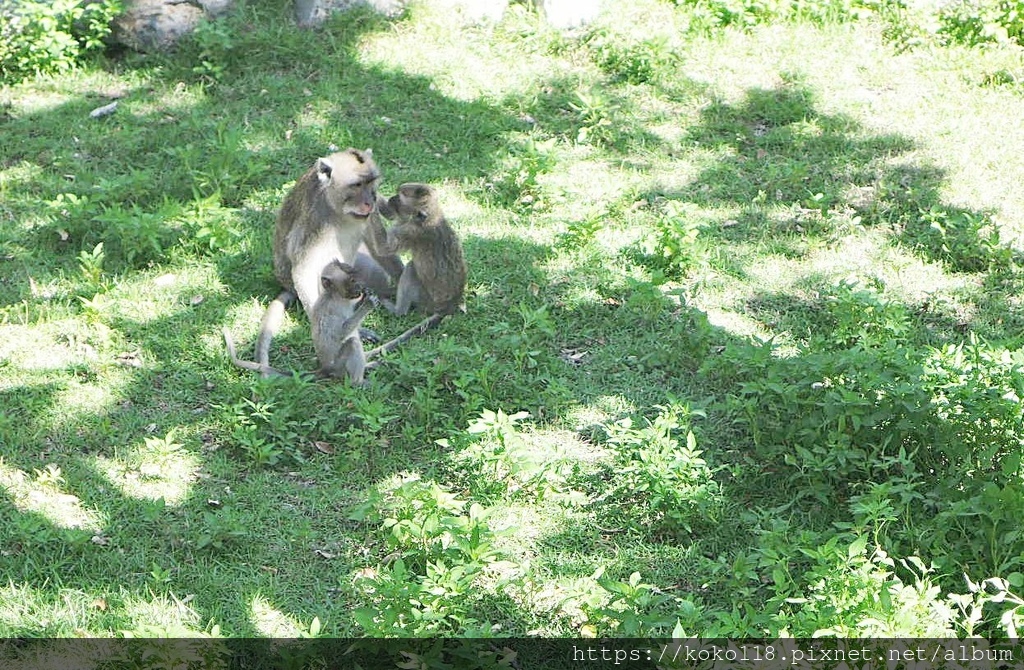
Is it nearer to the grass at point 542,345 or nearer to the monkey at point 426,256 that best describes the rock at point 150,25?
the grass at point 542,345

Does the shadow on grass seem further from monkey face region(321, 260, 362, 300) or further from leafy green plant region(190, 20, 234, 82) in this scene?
leafy green plant region(190, 20, 234, 82)

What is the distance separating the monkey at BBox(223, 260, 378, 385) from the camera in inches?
250

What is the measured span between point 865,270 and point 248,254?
4031 millimetres

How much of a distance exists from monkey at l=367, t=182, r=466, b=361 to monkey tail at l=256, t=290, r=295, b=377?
2.16 feet

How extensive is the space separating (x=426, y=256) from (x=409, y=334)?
1.58 ft

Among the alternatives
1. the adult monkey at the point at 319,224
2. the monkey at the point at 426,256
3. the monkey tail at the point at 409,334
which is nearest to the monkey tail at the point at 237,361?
the adult monkey at the point at 319,224

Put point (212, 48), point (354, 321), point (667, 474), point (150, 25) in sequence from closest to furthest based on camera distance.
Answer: point (667, 474), point (354, 321), point (212, 48), point (150, 25)

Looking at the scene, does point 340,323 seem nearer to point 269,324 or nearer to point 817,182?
point 269,324

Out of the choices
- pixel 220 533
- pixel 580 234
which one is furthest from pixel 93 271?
pixel 580 234

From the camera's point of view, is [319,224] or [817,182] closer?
[319,224]

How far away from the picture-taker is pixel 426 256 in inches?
273

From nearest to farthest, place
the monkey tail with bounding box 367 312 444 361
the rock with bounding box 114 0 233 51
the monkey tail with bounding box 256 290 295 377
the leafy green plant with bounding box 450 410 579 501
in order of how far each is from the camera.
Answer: the leafy green plant with bounding box 450 410 579 501, the monkey tail with bounding box 256 290 295 377, the monkey tail with bounding box 367 312 444 361, the rock with bounding box 114 0 233 51

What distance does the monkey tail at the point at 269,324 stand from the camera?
6586mm

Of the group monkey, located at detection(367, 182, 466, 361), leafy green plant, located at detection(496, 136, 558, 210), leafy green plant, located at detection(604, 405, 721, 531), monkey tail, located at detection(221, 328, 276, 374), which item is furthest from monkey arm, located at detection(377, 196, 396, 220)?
leafy green plant, located at detection(604, 405, 721, 531)
